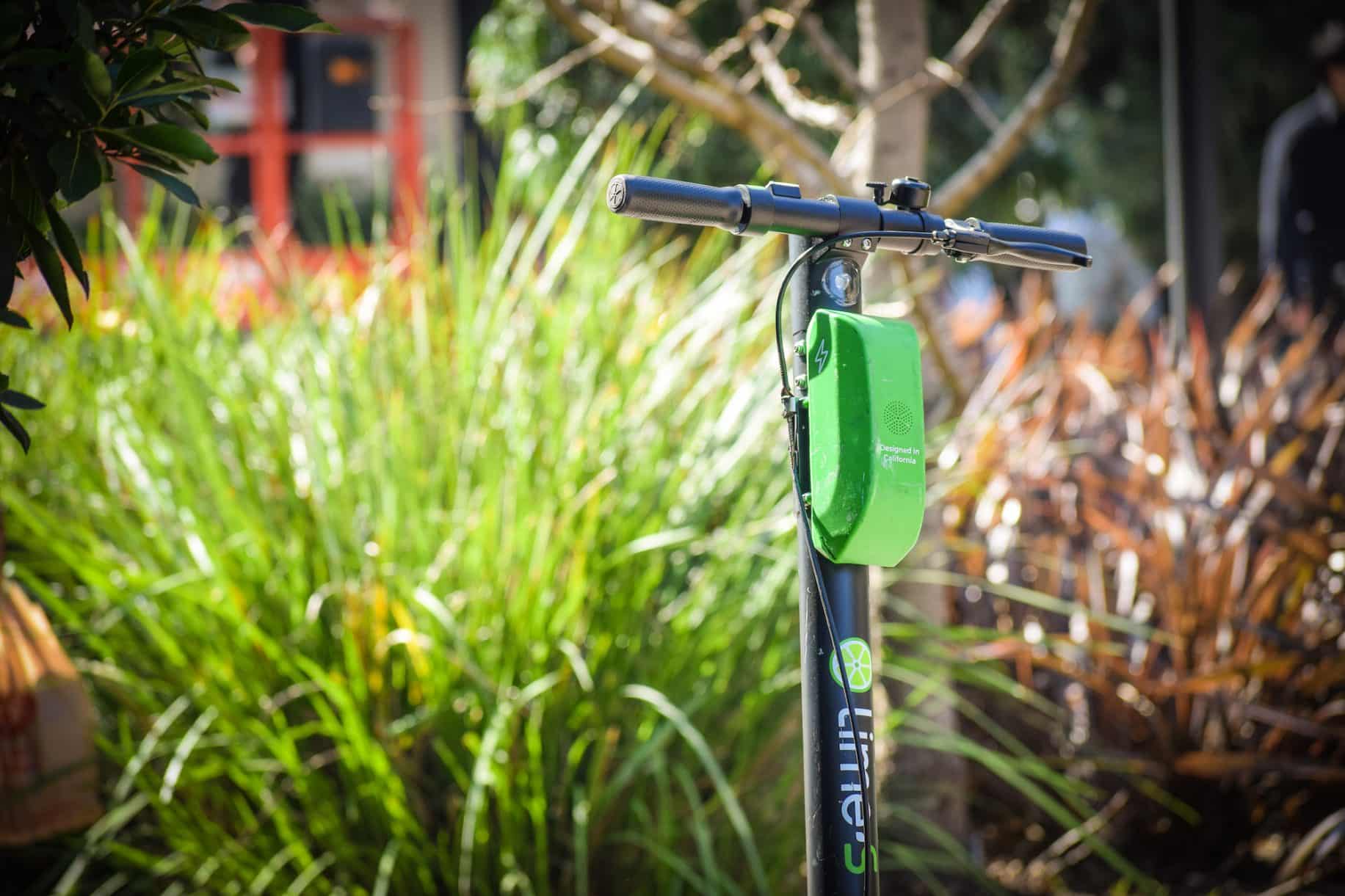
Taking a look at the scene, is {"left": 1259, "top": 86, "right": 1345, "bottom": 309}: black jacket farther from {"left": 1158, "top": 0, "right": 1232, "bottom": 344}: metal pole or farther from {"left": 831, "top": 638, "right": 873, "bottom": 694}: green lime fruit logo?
{"left": 831, "top": 638, "right": 873, "bottom": 694}: green lime fruit logo

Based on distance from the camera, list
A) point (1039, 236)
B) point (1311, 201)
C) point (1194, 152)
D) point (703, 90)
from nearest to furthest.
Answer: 1. point (1039, 236)
2. point (703, 90)
3. point (1194, 152)
4. point (1311, 201)

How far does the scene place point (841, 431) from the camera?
1078mm

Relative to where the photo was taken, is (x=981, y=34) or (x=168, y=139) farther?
(x=981, y=34)

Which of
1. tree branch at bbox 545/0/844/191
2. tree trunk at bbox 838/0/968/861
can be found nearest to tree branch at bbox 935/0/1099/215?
tree trunk at bbox 838/0/968/861

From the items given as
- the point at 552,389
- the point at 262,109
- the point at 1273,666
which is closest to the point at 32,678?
the point at 552,389

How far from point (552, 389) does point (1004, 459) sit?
1083 mm

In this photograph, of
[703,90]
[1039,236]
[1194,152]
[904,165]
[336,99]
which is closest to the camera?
[1039,236]

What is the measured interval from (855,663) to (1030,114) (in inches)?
72.3

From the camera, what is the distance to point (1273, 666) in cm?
249

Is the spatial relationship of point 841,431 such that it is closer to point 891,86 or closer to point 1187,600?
point 891,86

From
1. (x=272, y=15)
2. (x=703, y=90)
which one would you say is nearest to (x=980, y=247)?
(x=272, y=15)

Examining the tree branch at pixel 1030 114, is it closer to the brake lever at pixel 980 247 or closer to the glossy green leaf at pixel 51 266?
the brake lever at pixel 980 247

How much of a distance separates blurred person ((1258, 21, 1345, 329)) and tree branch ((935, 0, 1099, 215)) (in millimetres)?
2370

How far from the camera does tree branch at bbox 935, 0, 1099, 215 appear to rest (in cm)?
257
